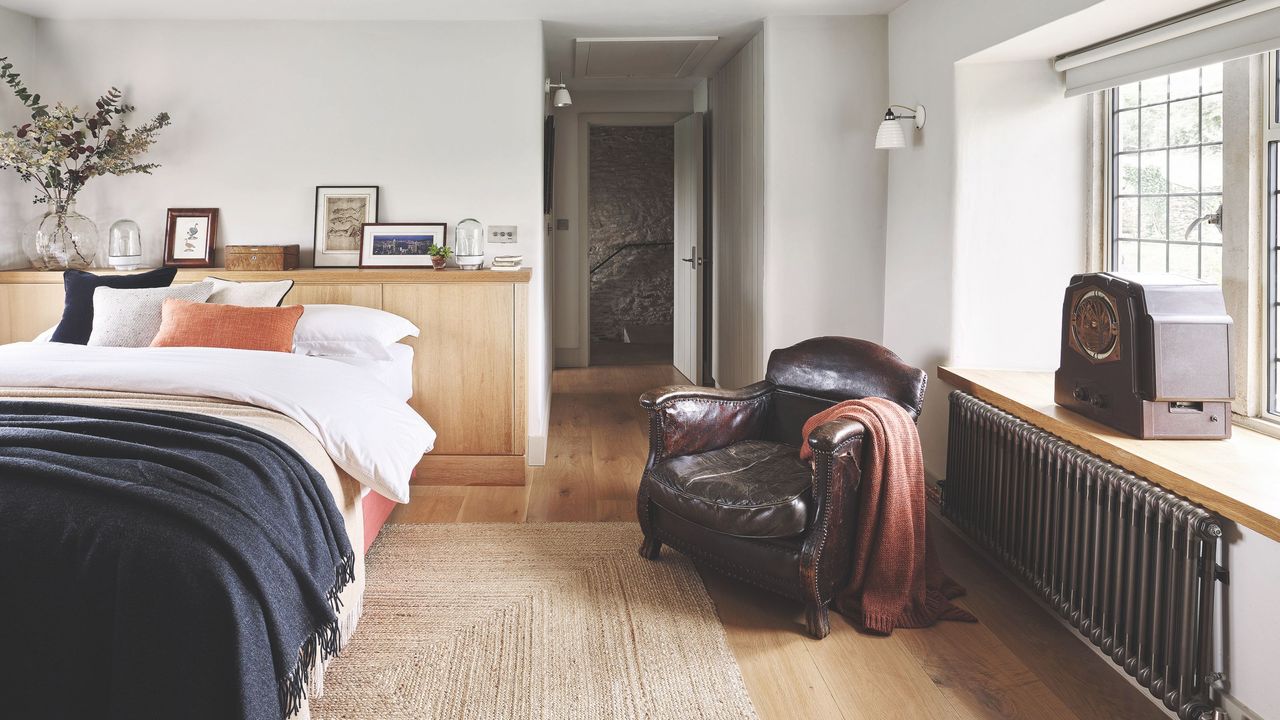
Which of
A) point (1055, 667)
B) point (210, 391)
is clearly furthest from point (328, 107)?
point (1055, 667)

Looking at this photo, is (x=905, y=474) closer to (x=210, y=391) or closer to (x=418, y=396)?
(x=210, y=391)

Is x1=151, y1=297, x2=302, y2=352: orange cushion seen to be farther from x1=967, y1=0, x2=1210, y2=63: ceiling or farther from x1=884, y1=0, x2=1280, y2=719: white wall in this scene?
x1=967, y1=0, x2=1210, y2=63: ceiling

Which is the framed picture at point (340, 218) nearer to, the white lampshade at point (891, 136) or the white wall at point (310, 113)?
the white wall at point (310, 113)

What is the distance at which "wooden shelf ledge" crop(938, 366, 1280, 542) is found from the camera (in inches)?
78.4

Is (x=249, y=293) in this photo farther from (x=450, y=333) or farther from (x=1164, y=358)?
(x=1164, y=358)

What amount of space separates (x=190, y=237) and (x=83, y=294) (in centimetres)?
91

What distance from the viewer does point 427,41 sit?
181 inches

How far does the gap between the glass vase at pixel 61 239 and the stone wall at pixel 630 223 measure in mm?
5109

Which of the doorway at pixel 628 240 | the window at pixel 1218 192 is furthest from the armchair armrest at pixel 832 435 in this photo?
the doorway at pixel 628 240

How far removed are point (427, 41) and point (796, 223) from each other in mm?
2094

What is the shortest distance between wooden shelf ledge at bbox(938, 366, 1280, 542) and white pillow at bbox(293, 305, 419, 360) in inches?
99.8

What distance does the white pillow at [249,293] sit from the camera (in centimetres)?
386

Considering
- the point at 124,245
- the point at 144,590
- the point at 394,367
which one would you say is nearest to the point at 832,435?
the point at 144,590

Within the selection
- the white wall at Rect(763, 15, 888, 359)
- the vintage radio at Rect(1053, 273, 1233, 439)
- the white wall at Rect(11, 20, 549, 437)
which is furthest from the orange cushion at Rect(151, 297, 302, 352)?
the vintage radio at Rect(1053, 273, 1233, 439)
